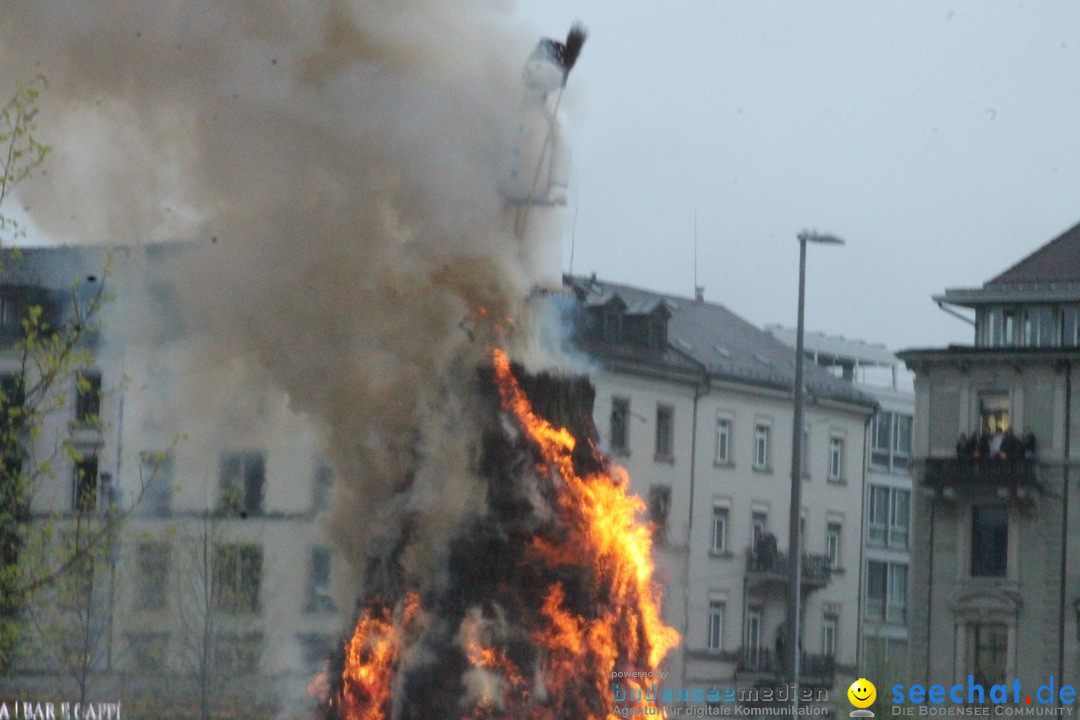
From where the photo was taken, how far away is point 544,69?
2747 centimetres

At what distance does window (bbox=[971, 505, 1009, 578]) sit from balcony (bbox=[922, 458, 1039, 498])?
0.86 metres

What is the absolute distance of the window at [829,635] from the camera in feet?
245

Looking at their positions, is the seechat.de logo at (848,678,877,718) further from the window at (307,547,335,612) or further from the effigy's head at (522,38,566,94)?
the effigy's head at (522,38,566,94)

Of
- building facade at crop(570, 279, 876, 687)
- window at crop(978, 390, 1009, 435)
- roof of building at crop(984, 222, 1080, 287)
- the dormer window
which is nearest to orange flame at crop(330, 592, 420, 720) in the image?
building facade at crop(570, 279, 876, 687)

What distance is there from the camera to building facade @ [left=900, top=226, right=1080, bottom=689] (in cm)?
6294

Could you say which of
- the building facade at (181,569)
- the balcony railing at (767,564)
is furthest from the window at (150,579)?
the balcony railing at (767,564)

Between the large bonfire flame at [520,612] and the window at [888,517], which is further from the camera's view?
the window at [888,517]

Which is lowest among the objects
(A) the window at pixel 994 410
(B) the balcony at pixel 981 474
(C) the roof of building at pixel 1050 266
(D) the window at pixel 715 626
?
(D) the window at pixel 715 626

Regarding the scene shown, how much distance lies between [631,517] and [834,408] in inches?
1917

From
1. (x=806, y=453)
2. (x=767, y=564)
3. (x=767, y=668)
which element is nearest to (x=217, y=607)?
(x=767, y=668)

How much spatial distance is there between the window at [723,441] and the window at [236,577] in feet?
67.2

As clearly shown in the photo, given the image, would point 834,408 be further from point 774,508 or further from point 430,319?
point 430,319

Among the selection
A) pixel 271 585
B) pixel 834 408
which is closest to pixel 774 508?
pixel 834 408

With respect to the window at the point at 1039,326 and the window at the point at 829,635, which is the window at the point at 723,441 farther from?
the window at the point at 1039,326
